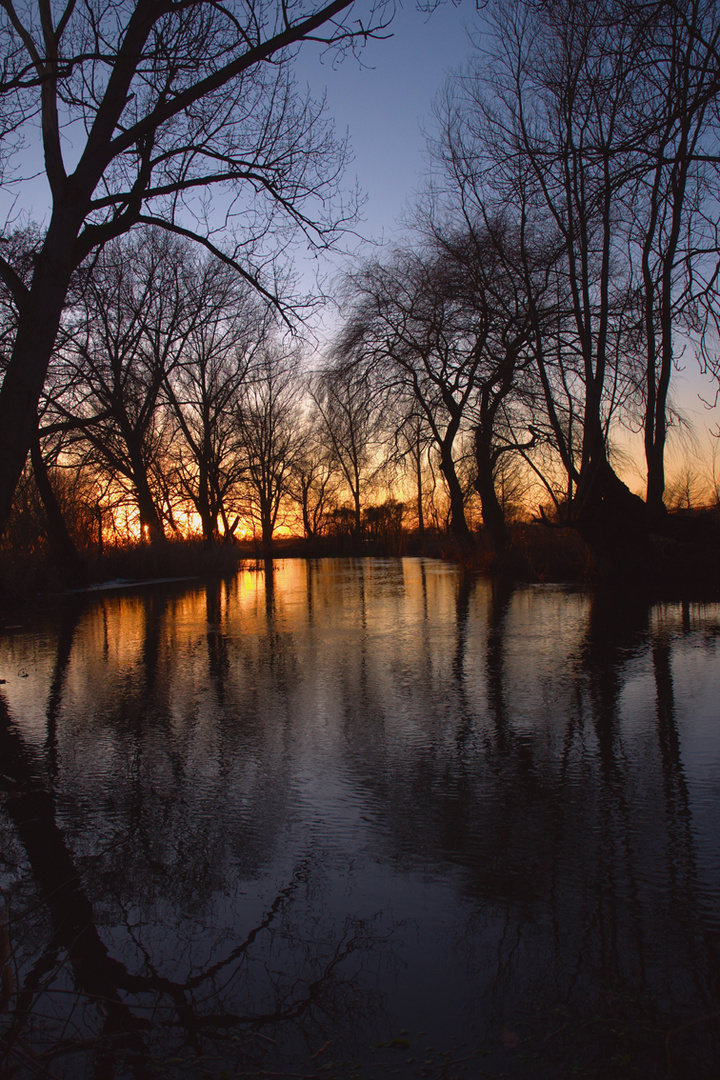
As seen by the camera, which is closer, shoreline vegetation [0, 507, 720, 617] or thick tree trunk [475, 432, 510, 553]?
shoreline vegetation [0, 507, 720, 617]

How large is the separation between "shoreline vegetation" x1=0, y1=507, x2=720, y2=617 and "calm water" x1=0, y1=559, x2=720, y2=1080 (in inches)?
267

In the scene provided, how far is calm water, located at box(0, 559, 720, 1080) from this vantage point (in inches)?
69.2

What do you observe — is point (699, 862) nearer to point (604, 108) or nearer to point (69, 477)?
point (604, 108)

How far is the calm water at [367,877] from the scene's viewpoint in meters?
1.76

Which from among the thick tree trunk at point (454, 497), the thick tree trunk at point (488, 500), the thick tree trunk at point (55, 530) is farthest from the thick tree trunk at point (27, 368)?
the thick tree trunk at point (454, 497)

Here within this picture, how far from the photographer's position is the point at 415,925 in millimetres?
2219

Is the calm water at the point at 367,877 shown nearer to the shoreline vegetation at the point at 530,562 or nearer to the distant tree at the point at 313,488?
the shoreline vegetation at the point at 530,562

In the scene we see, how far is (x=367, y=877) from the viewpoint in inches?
99.7

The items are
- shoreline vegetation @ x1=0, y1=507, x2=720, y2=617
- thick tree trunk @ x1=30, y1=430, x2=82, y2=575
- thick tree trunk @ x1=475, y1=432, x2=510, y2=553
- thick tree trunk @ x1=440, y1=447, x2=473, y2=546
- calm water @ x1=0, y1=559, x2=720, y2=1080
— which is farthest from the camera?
thick tree trunk @ x1=440, y1=447, x2=473, y2=546

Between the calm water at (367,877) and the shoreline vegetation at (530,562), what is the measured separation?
679 cm

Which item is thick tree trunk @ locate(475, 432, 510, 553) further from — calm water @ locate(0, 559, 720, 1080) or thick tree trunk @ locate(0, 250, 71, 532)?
thick tree trunk @ locate(0, 250, 71, 532)

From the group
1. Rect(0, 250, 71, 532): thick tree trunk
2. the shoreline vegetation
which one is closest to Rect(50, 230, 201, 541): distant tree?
the shoreline vegetation

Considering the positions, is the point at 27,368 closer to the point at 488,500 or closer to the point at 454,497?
the point at 488,500

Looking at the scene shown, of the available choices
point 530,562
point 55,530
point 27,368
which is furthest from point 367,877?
point 55,530
